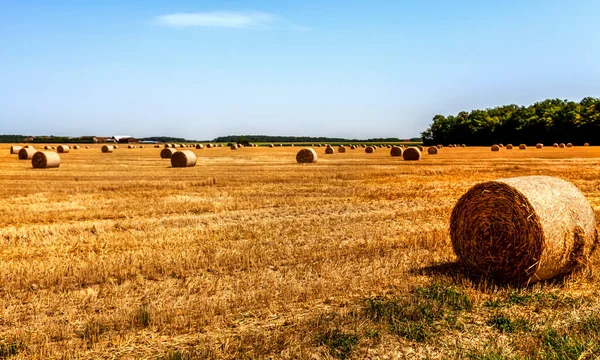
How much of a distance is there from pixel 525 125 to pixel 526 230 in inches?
3990

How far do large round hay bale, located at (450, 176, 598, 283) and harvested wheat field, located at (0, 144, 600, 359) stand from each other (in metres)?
0.29

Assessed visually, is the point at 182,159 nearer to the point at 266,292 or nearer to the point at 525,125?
the point at 266,292

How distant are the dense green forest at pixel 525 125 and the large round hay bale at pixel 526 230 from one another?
8794 centimetres

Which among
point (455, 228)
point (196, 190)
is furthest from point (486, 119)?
point (455, 228)

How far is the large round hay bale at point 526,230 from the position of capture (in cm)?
765

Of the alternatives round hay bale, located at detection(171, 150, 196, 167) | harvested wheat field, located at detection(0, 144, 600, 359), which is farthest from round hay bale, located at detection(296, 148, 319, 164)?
harvested wheat field, located at detection(0, 144, 600, 359)

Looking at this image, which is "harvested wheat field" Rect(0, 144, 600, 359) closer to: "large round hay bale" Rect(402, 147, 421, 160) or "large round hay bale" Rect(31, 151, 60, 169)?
"large round hay bale" Rect(31, 151, 60, 169)

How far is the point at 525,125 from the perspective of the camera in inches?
3947

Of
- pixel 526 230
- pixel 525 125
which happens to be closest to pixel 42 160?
pixel 526 230

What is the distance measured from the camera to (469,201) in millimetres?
8688

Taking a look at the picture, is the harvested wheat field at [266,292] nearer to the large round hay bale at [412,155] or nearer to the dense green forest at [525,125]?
the large round hay bale at [412,155]

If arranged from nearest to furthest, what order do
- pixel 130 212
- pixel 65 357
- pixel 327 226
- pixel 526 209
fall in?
pixel 65 357
pixel 526 209
pixel 327 226
pixel 130 212

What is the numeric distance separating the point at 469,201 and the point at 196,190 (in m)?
12.4

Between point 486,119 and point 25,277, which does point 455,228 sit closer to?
point 25,277
